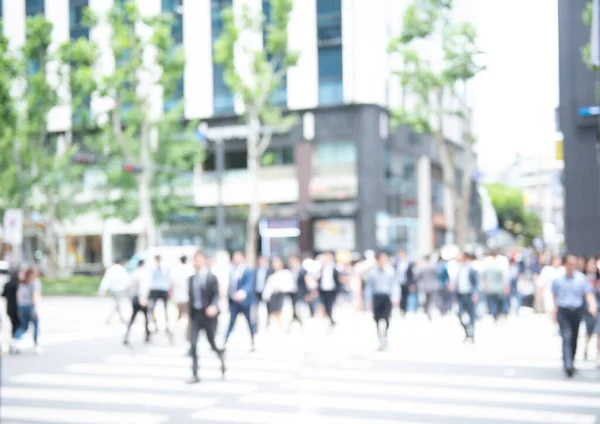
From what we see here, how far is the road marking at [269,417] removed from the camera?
8.17 m

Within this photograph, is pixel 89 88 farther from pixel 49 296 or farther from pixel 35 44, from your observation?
pixel 49 296

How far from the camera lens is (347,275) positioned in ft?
85.7

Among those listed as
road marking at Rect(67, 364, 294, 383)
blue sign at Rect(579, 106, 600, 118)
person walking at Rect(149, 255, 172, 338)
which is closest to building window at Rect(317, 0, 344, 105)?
blue sign at Rect(579, 106, 600, 118)

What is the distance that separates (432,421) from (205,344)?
8.38 meters

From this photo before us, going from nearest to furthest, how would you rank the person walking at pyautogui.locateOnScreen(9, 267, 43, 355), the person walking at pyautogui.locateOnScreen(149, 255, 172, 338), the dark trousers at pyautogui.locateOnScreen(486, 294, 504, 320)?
the person walking at pyautogui.locateOnScreen(9, 267, 43, 355), the person walking at pyautogui.locateOnScreen(149, 255, 172, 338), the dark trousers at pyautogui.locateOnScreen(486, 294, 504, 320)

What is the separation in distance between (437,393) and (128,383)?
13.2 ft

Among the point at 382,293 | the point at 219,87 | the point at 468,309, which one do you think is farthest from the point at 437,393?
the point at 219,87

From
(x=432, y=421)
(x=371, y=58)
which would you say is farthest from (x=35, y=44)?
(x=432, y=421)

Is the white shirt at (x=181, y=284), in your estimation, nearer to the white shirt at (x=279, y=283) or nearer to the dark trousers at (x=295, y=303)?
the white shirt at (x=279, y=283)

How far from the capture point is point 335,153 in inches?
1603

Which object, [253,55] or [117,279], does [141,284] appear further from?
[253,55]

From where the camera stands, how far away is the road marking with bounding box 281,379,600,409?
30.3 feet

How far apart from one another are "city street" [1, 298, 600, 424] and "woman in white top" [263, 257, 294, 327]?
25.9 inches

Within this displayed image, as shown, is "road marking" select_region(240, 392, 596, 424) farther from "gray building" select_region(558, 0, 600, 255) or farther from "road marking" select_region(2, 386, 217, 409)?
"gray building" select_region(558, 0, 600, 255)
